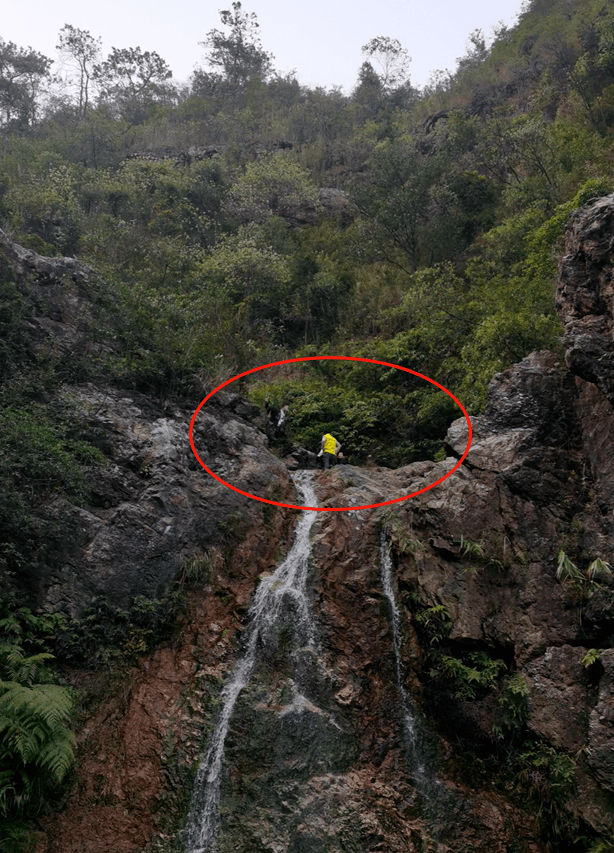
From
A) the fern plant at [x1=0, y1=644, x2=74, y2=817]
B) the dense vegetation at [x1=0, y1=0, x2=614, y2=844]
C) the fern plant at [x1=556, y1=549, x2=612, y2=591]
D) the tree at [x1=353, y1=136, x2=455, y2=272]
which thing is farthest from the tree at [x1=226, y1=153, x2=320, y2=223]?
the fern plant at [x1=0, y1=644, x2=74, y2=817]

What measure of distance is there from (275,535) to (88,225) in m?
18.7

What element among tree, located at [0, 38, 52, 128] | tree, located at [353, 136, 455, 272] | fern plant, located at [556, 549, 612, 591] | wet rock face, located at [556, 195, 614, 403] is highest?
tree, located at [0, 38, 52, 128]

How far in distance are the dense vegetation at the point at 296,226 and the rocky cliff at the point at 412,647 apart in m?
1.28

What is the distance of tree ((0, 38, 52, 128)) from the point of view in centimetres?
3562

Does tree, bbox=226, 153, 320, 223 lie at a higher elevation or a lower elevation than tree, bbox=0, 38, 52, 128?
lower

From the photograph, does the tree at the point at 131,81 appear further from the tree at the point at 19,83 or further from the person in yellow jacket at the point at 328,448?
the person in yellow jacket at the point at 328,448

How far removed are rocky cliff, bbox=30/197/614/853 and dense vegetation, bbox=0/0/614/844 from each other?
4.21 feet

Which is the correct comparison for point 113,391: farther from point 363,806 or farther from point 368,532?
point 363,806

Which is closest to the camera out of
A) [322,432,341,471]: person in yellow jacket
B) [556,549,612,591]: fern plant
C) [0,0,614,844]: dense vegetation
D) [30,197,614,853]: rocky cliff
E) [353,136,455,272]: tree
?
[30,197,614,853]: rocky cliff

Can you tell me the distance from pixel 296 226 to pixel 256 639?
24322 millimetres

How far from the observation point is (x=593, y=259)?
10.2m

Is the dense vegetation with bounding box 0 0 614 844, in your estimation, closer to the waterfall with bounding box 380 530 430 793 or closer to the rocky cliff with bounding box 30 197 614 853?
the rocky cliff with bounding box 30 197 614 853

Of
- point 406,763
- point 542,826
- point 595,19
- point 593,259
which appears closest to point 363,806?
point 406,763

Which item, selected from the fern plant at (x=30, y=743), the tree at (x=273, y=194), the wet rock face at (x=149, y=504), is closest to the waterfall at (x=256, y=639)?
the wet rock face at (x=149, y=504)
